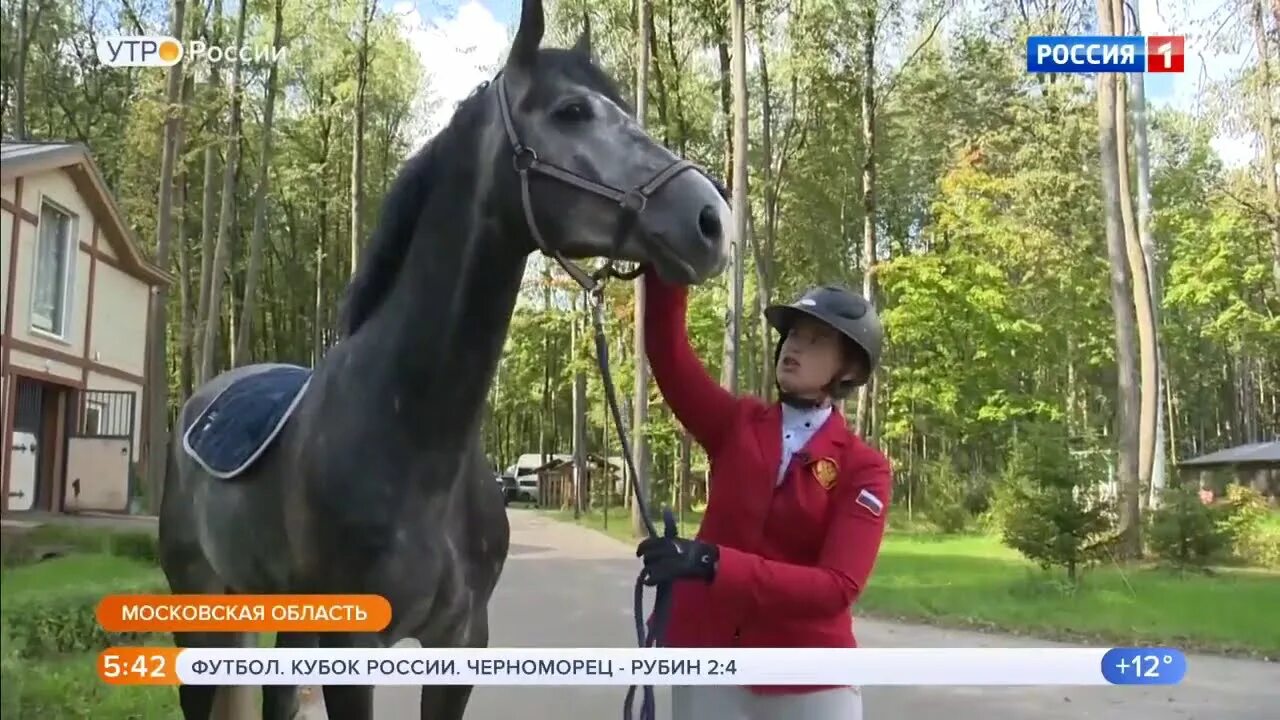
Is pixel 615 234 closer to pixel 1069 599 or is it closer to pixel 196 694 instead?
pixel 196 694

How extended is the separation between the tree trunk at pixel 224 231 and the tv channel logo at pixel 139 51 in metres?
0.13

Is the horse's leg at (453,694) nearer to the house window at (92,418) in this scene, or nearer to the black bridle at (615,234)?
the black bridle at (615,234)

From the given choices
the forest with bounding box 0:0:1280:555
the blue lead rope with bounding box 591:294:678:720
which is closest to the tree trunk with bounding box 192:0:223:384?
the forest with bounding box 0:0:1280:555

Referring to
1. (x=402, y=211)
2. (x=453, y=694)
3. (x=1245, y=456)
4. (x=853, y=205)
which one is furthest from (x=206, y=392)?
(x=1245, y=456)

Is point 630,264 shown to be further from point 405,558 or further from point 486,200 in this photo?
point 405,558

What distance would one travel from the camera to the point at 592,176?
5.10ft

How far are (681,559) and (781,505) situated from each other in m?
0.26

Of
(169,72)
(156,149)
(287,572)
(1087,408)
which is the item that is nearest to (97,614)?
(287,572)

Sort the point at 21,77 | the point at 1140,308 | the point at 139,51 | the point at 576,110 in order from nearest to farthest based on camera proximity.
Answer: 1. the point at 576,110
2. the point at 21,77
3. the point at 139,51
4. the point at 1140,308

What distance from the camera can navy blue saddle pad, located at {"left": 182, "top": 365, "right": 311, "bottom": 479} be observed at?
1894 mm

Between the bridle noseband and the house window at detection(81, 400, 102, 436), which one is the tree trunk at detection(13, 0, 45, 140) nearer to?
the house window at detection(81, 400, 102, 436)

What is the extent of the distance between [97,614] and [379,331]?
812mm

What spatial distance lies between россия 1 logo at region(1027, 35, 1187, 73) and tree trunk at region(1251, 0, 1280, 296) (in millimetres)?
335

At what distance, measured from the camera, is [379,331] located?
1.75 meters
